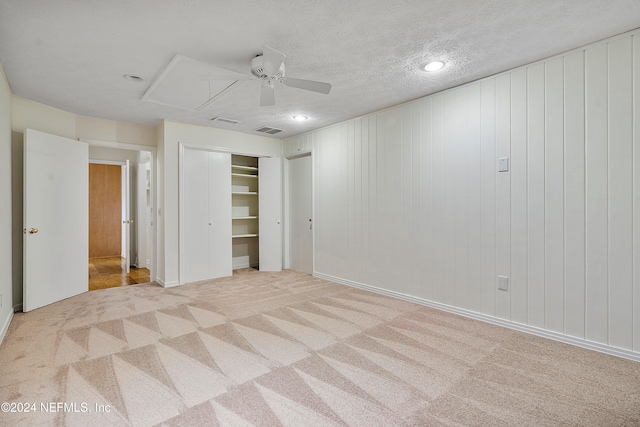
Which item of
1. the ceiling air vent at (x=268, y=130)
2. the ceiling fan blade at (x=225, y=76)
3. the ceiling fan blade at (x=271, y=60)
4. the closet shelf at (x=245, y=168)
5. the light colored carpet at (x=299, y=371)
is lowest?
the light colored carpet at (x=299, y=371)

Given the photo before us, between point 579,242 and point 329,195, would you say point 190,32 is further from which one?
point 579,242

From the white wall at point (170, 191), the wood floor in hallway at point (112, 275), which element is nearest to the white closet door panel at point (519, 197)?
the white wall at point (170, 191)

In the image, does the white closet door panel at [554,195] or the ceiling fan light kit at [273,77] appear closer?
the ceiling fan light kit at [273,77]

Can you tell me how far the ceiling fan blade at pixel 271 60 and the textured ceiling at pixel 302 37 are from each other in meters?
0.18

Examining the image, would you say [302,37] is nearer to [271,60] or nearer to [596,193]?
[271,60]

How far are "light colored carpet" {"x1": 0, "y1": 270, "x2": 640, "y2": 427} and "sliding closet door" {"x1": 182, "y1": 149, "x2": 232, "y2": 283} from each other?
148 cm

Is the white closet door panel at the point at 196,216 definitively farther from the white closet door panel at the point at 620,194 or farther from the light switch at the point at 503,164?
the white closet door panel at the point at 620,194

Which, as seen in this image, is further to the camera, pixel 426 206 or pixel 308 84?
pixel 426 206

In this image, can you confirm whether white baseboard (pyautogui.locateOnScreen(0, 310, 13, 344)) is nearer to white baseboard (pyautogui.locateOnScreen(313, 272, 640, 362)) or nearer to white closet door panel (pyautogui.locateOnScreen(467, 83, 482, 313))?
white baseboard (pyautogui.locateOnScreen(313, 272, 640, 362))

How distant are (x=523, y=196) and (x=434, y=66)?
1.47 m

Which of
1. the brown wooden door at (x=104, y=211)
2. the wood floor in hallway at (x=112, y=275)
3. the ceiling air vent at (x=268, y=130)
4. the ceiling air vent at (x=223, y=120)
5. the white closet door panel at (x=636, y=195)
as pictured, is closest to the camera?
the white closet door panel at (x=636, y=195)

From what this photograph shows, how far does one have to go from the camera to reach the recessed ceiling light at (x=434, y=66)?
275 centimetres

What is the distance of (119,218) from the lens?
24.7 feet

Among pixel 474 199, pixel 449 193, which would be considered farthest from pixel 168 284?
pixel 474 199
